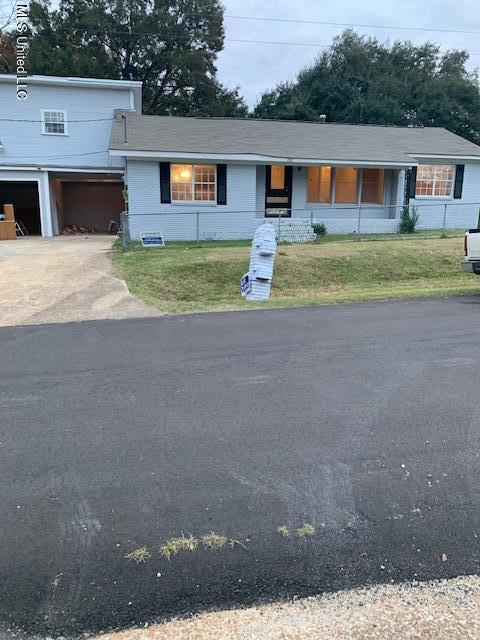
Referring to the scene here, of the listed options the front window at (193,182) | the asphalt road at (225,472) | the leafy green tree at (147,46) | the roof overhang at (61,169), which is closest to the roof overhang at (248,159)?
the front window at (193,182)

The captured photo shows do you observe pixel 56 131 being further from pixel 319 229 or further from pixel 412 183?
pixel 412 183

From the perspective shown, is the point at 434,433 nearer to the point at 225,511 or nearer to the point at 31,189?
the point at 225,511

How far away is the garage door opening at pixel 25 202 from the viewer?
25891mm

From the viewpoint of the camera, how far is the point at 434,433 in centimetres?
418

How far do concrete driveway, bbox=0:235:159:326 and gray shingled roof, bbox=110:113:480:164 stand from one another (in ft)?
15.6

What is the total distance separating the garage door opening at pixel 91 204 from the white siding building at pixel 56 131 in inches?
79.2

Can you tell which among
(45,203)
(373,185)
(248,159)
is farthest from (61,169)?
(373,185)

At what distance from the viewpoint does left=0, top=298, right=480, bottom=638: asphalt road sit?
2619mm

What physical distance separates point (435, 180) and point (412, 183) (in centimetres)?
132

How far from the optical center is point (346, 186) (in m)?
21.9

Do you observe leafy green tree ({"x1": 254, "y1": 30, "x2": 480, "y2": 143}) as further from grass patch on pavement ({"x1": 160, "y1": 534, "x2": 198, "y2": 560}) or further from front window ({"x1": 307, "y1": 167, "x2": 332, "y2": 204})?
grass patch on pavement ({"x1": 160, "y1": 534, "x2": 198, "y2": 560})

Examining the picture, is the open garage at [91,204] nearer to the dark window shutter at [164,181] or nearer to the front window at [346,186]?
the dark window shutter at [164,181]

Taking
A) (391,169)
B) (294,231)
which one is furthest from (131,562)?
(391,169)

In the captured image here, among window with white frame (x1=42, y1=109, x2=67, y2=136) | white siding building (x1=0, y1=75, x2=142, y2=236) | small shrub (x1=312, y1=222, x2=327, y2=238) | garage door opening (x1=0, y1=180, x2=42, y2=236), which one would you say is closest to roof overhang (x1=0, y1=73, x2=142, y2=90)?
white siding building (x1=0, y1=75, x2=142, y2=236)
